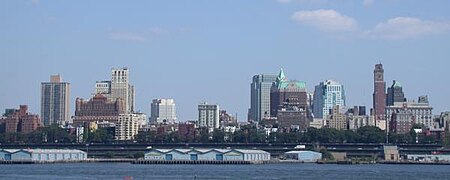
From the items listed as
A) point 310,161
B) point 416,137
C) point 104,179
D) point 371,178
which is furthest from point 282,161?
point 104,179

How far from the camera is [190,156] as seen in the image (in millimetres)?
161750

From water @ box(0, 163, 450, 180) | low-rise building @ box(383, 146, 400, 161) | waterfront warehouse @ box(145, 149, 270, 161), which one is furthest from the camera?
low-rise building @ box(383, 146, 400, 161)

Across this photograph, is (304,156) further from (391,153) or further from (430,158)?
(430,158)

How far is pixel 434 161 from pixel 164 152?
37.5m

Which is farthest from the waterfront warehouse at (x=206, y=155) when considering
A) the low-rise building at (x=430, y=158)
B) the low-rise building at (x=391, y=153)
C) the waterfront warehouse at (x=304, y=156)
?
the low-rise building at (x=430, y=158)

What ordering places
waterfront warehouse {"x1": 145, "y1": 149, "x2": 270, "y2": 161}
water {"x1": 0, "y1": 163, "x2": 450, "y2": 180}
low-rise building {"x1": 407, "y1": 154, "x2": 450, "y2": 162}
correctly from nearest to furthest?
water {"x1": 0, "y1": 163, "x2": 450, "y2": 180}, waterfront warehouse {"x1": 145, "y1": 149, "x2": 270, "y2": 161}, low-rise building {"x1": 407, "y1": 154, "x2": 450, "y2": 162}

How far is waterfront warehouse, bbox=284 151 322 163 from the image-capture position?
170000mm

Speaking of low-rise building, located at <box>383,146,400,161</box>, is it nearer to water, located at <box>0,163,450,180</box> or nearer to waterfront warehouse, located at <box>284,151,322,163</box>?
waterfront warehouse, located at <box>284,151,322,163</box>

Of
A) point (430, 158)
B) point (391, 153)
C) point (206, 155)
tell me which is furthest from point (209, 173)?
point (391, 153)

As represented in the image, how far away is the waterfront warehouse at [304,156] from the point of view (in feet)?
558

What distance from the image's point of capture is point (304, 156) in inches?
6747

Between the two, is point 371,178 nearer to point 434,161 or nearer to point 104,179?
point 104,179

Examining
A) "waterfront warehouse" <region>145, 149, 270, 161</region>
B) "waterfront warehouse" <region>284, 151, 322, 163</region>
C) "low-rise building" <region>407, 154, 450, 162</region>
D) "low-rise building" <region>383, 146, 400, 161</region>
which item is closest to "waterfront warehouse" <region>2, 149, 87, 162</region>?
"waterfront warehouse" <region>145, 149, 270, 161</region>

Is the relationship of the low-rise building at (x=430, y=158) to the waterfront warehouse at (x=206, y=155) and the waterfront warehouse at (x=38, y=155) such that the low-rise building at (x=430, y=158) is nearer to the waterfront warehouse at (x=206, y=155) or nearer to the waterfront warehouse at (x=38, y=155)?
the waterfront warehouse at (x=206, y=155)
